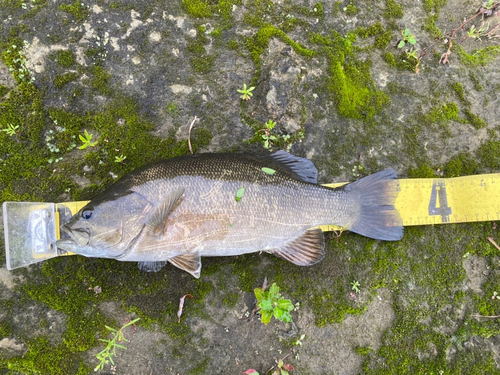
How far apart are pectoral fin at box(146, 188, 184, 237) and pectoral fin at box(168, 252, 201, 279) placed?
1.32 ft

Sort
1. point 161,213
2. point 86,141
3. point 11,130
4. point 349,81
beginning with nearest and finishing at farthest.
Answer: point 161,213
point 86,141
point 11,130
point 349,81

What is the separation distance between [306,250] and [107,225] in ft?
7.34

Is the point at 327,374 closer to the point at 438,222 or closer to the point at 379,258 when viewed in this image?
the point at 379,258

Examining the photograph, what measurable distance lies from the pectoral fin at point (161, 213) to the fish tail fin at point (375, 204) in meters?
→ 1.96

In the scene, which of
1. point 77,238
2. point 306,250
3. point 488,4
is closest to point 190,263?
point 77,238

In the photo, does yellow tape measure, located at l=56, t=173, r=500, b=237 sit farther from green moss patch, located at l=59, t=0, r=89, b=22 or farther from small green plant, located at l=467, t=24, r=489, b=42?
green moss patch, located at l=59, t=0, r=89, b=22

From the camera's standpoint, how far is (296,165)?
388 cm

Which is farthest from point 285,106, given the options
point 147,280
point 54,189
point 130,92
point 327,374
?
point 327,374

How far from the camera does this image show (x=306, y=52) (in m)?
4.33

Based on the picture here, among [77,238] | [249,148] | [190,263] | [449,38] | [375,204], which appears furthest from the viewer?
[449,38]

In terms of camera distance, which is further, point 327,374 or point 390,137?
point 390,137

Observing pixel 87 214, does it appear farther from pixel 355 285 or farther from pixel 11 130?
pixel 355 285

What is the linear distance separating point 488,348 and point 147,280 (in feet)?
14.2

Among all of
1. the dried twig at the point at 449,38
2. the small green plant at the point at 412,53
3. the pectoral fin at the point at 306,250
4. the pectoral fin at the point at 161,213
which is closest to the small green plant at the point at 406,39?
the small green plant at the point at 412,53
